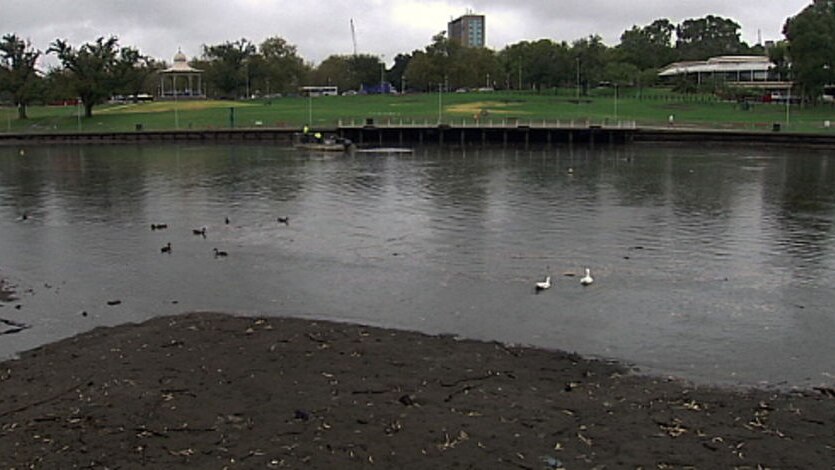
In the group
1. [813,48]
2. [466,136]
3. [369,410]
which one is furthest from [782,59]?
[369,410]

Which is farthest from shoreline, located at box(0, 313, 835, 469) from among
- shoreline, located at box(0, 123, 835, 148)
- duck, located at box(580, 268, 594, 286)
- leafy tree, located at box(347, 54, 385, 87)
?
leafy tree, located at box(347, 54, 385, 87)

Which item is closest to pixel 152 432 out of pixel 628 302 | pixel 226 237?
pixel 628 302

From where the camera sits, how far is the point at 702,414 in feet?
42.2

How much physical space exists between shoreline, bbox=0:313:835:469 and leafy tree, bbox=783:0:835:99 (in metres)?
106

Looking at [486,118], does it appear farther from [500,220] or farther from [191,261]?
[191,261]

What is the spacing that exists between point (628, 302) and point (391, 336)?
7263 millimetres

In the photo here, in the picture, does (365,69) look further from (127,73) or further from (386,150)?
(386,150)

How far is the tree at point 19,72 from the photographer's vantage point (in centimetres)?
11688

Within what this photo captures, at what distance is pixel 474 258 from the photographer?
28.1m

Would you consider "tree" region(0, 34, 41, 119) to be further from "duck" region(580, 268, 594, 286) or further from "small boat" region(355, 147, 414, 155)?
"duck" region(580, 268, 594, 286)

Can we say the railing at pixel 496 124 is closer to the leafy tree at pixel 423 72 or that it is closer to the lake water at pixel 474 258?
the lake water at pixel 474 258

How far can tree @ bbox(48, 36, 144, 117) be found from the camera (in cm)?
11794

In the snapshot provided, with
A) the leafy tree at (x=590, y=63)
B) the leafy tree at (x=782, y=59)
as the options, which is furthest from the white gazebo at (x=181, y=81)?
the leafy tree at (x=782, y=59)

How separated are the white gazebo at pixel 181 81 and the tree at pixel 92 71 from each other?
2215 centimetres
